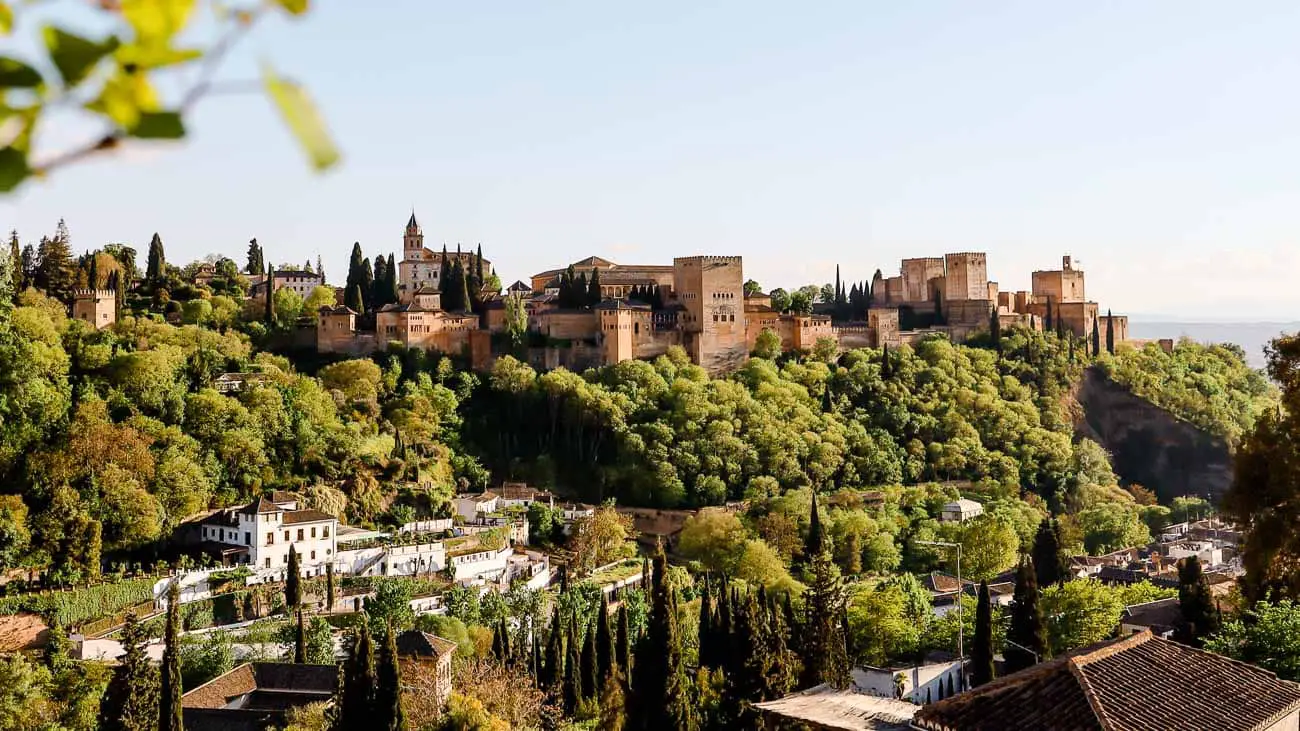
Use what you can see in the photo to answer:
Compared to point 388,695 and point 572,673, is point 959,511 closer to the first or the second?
point 572,673

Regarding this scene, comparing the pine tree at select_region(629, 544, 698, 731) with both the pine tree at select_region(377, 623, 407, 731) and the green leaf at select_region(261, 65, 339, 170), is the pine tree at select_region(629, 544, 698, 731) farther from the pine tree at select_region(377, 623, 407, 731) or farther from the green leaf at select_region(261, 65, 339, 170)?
the green leaf at select_region(261, 65, 339, 170)

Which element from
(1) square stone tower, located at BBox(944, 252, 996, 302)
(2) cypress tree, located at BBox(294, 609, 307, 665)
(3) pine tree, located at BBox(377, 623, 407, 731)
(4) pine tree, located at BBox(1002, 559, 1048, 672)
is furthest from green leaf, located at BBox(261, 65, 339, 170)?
(1) square stone tower, located at BBox(944, 252, 996, 302)

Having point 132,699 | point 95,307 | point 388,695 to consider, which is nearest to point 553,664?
point 388,695

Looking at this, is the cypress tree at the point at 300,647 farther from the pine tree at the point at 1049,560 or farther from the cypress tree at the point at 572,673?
the pine tree at the point at 1049,560

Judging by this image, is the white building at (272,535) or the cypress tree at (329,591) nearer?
the cypress tree at (329,591)

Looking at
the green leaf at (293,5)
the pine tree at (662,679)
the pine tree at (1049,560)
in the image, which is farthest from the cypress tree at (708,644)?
the green leaf at (293,5)

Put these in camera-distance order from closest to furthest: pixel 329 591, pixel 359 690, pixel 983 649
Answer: pixel 359 690 → pixel 983 649 → pixel 329 591

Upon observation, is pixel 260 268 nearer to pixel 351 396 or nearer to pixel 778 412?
pixel 351 396
